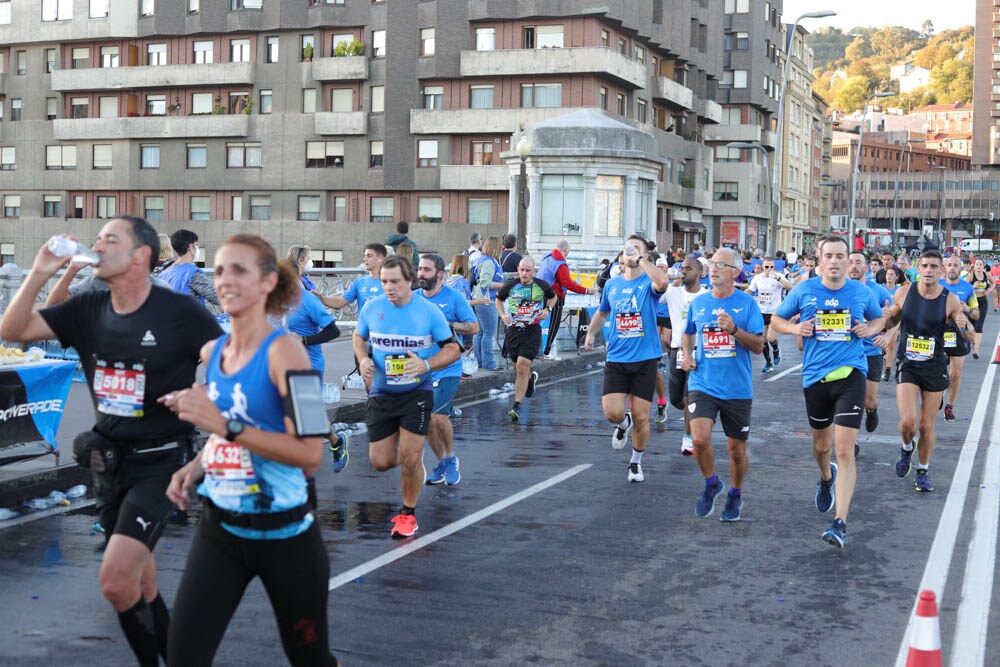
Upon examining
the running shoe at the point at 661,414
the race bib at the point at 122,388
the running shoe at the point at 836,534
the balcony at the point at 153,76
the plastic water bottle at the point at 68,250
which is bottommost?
the running shoe at the point at 661,414

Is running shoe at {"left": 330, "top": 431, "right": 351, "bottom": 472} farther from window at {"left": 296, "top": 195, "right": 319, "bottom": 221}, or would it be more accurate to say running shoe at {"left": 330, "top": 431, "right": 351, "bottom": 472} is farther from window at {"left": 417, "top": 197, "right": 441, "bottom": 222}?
window at {"left": 296, "top": 195, "right": 319, "bottom": 221}

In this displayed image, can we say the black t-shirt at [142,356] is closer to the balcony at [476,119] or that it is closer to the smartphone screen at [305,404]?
the smartphone screen at [305,404]

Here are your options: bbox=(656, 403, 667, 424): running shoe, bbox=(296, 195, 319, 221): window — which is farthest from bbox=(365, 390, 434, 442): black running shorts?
bbox=(296, 195, 319, 221): window

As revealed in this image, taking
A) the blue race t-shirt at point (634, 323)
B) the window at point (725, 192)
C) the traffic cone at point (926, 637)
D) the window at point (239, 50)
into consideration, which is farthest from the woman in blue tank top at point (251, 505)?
the window at point (725, 192)

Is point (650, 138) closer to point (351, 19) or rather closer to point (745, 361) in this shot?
point (351, 19)

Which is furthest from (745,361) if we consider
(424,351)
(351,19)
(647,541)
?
(351,19)

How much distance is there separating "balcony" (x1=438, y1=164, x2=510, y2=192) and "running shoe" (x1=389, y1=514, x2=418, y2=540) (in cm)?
4911

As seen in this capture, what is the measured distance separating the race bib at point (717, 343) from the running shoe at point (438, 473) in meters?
2.40

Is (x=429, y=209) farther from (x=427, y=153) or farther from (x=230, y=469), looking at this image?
(x=230, y=469)

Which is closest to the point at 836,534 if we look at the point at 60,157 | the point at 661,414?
the point at 661,414

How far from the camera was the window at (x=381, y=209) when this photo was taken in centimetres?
5991

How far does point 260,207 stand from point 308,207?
7.96ft

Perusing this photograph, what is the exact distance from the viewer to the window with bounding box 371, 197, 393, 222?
59906mm

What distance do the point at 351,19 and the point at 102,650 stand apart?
183ft
